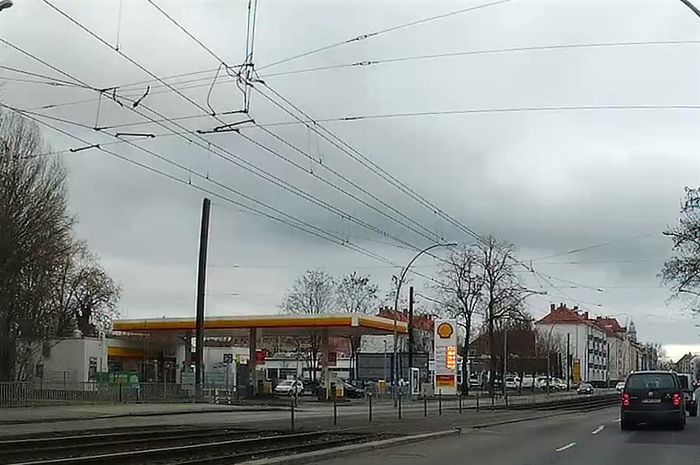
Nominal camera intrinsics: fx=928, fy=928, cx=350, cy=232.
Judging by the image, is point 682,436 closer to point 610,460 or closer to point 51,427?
point 610,460

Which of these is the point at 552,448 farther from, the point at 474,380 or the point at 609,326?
the point at 609,326

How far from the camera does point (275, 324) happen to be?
64250mm

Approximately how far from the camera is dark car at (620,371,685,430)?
29219mm

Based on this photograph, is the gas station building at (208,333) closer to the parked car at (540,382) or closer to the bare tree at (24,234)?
the bare tree at (24,234)

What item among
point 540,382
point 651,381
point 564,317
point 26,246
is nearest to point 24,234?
point 26,246

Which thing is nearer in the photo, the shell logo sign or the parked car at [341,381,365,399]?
the shell logo sign

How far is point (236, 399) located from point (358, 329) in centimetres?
1296

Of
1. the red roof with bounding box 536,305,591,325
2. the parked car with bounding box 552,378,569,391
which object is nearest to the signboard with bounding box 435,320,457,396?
the parked car with bounding box 552,378,569,391

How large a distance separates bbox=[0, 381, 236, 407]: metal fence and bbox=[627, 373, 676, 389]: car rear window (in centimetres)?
2688

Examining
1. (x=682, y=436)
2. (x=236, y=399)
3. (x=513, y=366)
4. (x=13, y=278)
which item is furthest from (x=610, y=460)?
(x=513, y=366)

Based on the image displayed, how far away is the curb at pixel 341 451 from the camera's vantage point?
54.1 ft

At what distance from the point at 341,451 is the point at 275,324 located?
44.9m

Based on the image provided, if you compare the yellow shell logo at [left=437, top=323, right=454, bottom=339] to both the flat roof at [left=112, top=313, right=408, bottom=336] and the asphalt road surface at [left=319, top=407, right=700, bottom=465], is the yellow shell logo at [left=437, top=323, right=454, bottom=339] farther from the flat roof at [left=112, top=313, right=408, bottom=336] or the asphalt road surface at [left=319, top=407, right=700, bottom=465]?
the asphalt road surface at [left=319, top=407, right=700, bottom=465]

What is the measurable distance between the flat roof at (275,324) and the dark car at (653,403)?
102 feet
